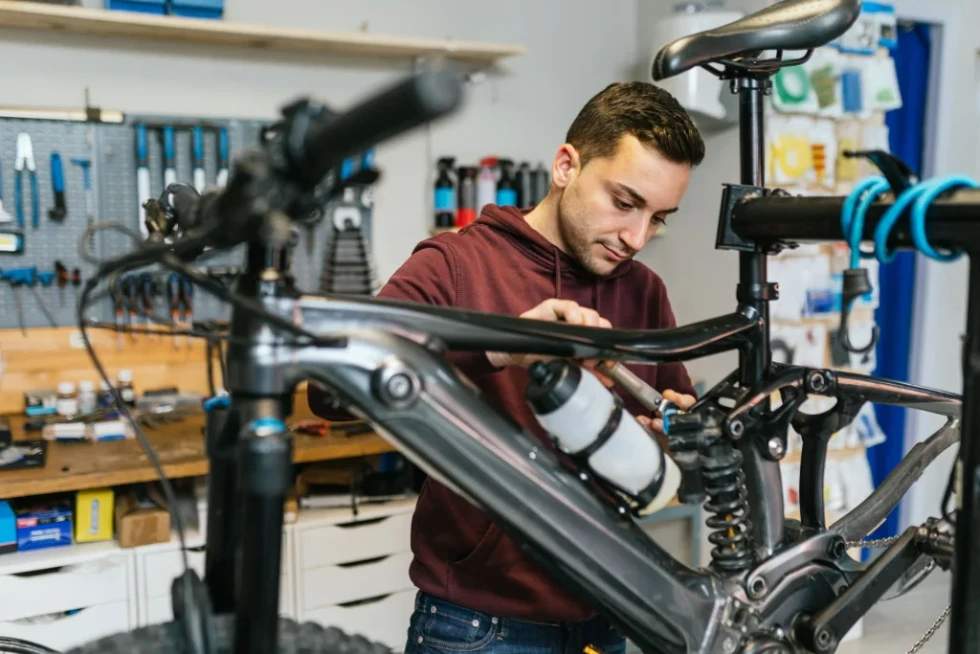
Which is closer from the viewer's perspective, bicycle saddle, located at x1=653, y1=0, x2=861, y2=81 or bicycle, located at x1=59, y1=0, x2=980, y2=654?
bicycle, located at x1=59, y1=0, x2=980, y2=654

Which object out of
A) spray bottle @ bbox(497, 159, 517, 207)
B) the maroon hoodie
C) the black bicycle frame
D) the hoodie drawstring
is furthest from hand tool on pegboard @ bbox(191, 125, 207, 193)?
the black bicycle frame

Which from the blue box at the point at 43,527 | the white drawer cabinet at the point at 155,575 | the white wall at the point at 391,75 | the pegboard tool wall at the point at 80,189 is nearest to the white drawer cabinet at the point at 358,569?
the white drawer cabinet at the point at 155,575

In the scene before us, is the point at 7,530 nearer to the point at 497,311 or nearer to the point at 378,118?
the point at 497,311

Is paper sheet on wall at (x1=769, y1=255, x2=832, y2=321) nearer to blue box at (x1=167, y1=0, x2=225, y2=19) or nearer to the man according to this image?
the man

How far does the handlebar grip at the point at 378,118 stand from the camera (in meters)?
0.45

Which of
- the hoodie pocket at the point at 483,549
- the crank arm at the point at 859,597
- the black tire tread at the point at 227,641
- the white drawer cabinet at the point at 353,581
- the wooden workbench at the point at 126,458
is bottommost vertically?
the white drawer cabinet at the point at 353,581

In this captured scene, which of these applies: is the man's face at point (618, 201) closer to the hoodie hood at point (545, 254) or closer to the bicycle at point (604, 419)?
the hoodie hood at point (545, 254)

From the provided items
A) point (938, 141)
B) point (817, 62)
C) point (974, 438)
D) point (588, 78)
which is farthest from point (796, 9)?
point (938, 141)

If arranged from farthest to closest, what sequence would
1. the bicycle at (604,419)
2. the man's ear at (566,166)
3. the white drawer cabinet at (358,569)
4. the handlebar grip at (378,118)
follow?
1. the white drawer cabinet at (358,569)
2. the man's ear at (566,166)
3. the bicycle at (604,419)
4. the handlebar grip at (378,118)

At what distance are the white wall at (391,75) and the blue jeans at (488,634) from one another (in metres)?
1.60

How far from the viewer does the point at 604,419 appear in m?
0.74

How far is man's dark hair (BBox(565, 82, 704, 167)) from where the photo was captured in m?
1.12

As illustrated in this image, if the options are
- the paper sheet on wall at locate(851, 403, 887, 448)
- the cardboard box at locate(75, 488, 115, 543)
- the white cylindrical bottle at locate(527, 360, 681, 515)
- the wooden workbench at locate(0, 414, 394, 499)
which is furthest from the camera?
the paper sheet on wall at locate(851, 403, 887, 448)

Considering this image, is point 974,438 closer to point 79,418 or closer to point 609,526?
point 609,526
